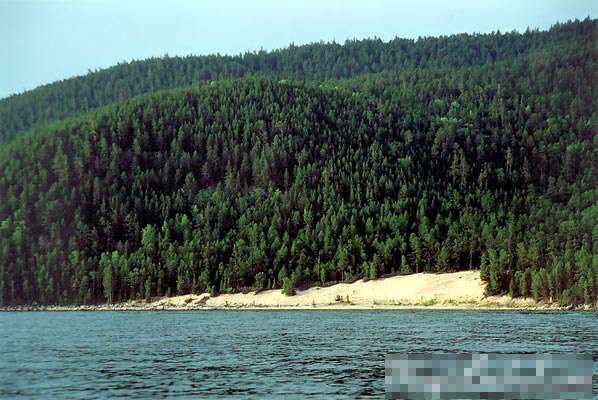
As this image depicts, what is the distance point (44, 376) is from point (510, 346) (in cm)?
4674

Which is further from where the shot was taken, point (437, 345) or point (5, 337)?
point (5, 337)

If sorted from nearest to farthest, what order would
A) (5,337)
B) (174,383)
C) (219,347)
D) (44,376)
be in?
(174,383) < (44,376) < (219,347) < (5,337)

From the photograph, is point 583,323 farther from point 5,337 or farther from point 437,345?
point 5,337

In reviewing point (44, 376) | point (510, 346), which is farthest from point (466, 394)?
point (510, 346)

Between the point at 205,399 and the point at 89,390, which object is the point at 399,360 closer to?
the point at 205,399

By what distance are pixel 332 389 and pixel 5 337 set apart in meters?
70.9

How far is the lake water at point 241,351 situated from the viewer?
67438mm

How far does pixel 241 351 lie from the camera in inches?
3868

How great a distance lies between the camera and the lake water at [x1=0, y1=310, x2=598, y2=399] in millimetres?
67438

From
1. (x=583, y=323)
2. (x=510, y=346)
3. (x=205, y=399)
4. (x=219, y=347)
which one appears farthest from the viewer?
(x=583, y=323)

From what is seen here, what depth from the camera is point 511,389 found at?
55875 millimetres

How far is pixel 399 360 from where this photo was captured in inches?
2153

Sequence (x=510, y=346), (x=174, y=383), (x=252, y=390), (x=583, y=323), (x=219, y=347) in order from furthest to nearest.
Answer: (x=583, y=323) → (x=219, y=347) → (x=510, y=346) → (x=174, y=383) → (x=252, y=390)

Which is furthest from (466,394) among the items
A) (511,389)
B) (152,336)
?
(152,336)
